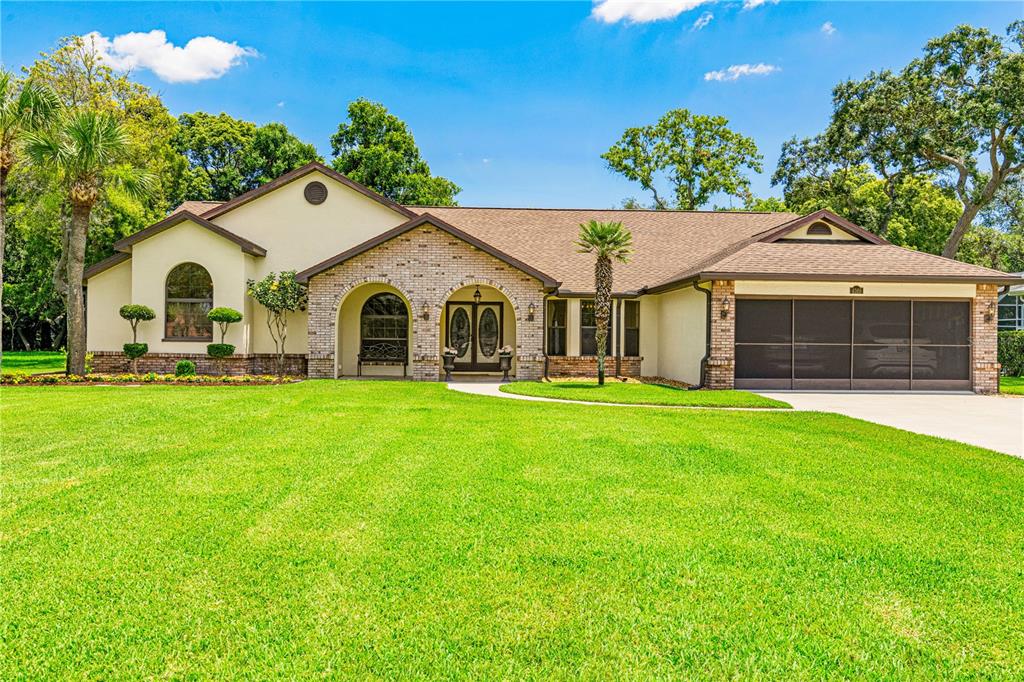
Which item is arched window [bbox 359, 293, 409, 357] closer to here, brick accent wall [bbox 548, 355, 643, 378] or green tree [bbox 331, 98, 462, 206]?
brick accent wall [bbox 548, 355, 643, 378]

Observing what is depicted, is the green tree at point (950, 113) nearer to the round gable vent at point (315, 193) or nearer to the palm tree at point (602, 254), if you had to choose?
the palm tree at point (602, 254)

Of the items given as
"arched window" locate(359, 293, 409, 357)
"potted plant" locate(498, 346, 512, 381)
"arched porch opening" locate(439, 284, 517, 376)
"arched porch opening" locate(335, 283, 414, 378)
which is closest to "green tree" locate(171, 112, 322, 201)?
"arched porch opening" locate(335, 283, 414, 378)

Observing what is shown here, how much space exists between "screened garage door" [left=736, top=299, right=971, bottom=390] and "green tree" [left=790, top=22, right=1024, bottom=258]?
13.8m

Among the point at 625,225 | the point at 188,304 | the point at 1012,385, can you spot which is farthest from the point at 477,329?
the point at 1012,385

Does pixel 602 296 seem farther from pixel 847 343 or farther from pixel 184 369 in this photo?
pixel 184 369

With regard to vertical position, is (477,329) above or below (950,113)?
below

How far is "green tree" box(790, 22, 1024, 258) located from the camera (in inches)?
898

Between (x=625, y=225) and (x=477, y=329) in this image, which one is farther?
(x=625, y=225)

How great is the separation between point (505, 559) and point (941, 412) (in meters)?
11.2

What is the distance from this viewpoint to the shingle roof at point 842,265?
46.6ft

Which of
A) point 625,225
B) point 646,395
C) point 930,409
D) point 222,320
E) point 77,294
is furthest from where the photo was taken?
point 625,225

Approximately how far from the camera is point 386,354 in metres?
18.5

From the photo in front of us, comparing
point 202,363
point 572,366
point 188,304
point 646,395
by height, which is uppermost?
point 188,304

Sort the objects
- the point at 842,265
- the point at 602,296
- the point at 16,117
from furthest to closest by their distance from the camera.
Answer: the point at 602,296 → the point at 842,265 → the point at 16,117
